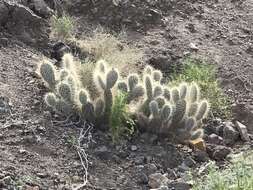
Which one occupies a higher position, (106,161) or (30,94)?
(30,94)

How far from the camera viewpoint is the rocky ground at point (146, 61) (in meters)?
4.56

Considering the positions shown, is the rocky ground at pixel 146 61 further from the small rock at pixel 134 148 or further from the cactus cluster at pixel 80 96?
the cactus cluster at pixel 80 96

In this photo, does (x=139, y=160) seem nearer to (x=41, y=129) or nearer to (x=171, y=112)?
(x=171, y=112)

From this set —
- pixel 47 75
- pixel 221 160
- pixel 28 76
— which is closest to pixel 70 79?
pixel 47 75

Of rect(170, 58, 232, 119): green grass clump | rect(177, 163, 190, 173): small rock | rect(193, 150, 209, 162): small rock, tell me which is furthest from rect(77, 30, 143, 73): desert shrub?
rect(177, 163, 190, 173): small rock

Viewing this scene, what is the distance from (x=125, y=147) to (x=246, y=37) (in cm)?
248

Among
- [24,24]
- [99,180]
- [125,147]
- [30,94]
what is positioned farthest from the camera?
[24,24]

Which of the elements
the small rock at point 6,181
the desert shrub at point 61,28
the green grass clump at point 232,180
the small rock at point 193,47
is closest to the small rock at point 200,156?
the green grass clump at point 232,180

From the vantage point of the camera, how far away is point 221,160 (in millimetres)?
5105

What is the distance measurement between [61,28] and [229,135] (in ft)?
6.53

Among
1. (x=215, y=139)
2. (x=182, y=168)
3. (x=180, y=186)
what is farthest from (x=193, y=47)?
(x=180, y=186)

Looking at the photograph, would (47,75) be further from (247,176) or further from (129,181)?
(247,176)

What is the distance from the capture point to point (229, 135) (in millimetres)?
5414

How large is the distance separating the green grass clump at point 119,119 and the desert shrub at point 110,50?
38.9 inches
